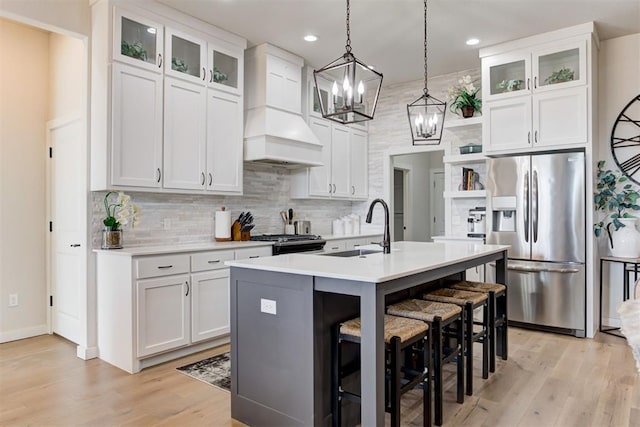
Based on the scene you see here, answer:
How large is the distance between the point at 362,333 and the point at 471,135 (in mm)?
4114

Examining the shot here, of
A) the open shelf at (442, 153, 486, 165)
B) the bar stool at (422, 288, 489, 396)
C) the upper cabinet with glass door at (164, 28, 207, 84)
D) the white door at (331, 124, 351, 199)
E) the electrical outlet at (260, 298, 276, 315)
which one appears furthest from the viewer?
the white door at (331, 124, 351, 199)

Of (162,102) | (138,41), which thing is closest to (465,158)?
(162,102)

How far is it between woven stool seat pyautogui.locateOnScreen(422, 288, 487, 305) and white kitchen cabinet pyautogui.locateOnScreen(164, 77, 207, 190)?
7.75 feet

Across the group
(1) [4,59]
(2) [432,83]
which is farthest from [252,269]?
(2) [432,83]

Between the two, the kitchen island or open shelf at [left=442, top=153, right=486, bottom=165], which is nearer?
the kitchen island

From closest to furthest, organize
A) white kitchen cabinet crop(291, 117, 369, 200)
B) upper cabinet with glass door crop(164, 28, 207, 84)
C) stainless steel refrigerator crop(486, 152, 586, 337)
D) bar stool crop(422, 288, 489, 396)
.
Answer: bar stool crop(422, 288, 489, 396)
upper cabinet with glass door crop(164, 28, 207, 84)
stainless steel refrigerator crop(486, 152, 586, 337)
white kitchen cabinet crop(291, 117, 369, 200)

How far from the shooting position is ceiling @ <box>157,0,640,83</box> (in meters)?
3.70

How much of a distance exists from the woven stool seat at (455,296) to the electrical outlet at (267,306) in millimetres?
1224

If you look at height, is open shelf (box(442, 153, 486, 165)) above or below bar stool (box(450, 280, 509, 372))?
above

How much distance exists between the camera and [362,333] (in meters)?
2.01

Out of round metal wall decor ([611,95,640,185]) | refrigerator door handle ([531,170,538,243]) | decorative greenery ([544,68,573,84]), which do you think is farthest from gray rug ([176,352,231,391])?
round metal wall decor ([611,95,640,185])

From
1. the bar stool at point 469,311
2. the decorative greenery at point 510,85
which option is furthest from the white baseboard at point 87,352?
the decorative greenery at point 510,85

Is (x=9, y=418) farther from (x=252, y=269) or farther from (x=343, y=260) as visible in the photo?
(x=343, y=260)

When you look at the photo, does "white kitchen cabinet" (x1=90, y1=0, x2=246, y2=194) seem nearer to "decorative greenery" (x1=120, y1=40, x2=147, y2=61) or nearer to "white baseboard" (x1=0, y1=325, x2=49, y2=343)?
"decorative greenery" (x1=120, y1=40, x2=147, y2=61)
